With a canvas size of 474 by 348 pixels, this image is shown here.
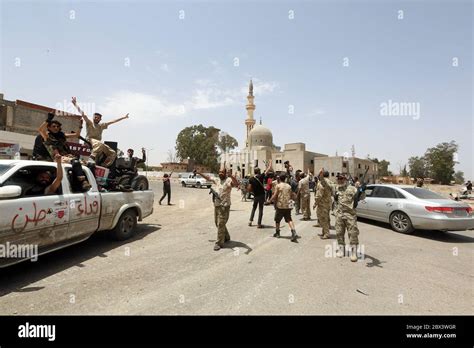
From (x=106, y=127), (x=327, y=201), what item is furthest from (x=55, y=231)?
(x=327, y=201)

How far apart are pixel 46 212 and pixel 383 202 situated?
9.12 meters

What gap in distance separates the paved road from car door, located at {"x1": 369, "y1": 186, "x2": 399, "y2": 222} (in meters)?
1.53

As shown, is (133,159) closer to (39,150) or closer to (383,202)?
(39,150)

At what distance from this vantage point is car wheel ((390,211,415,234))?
709 cm

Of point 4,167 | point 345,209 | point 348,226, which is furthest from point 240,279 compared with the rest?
point 4,167

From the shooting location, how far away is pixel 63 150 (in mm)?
5270

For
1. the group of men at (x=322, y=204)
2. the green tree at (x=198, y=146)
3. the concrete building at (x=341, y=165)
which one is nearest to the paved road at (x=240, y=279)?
the group of men at (x=322, y=204)

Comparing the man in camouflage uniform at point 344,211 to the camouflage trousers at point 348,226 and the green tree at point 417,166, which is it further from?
the green tree at point 417,166

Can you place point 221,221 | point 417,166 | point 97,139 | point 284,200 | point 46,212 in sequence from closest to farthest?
point 46,212
point 221,221
point 284,200
point 97,139
point 417,166

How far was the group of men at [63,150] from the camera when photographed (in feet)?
13.8

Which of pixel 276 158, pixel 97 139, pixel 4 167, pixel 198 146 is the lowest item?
pixel 4 167

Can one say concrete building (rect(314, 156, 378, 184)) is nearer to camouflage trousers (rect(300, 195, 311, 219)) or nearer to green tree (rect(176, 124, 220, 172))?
green tree (rect(176, 124, 220, 172))

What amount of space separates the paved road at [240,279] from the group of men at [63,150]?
60.3 inches
